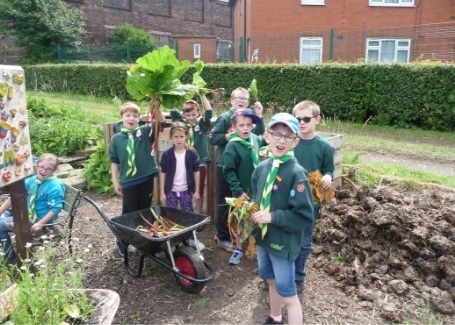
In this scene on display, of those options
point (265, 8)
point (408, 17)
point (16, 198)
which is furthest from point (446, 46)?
point (16, 198)

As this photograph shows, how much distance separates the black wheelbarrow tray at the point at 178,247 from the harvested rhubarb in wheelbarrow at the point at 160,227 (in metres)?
0.05

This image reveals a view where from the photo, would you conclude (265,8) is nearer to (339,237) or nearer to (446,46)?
(446,46)

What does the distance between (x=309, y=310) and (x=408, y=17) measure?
21034mm

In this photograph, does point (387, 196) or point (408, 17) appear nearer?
point (387, 196)

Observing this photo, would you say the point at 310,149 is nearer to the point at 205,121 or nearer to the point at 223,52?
the point at 205,121

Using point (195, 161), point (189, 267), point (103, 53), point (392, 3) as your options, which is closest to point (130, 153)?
point (195, 161)

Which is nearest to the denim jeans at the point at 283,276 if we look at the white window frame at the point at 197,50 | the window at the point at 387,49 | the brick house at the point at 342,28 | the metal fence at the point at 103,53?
the brick house at the point at 342,28

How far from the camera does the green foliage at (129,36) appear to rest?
23511 millimetres

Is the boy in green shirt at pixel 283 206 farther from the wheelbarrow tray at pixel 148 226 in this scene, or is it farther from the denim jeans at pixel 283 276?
the wheelbarrow tray at pixel 148 226

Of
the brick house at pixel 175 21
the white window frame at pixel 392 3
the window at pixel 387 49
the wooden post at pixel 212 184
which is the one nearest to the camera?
the wooden post at pixel 212 184

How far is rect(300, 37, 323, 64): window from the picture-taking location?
20.2 m

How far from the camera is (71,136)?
24.6 feet

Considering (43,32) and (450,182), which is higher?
(43,32)

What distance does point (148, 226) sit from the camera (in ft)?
12.7
